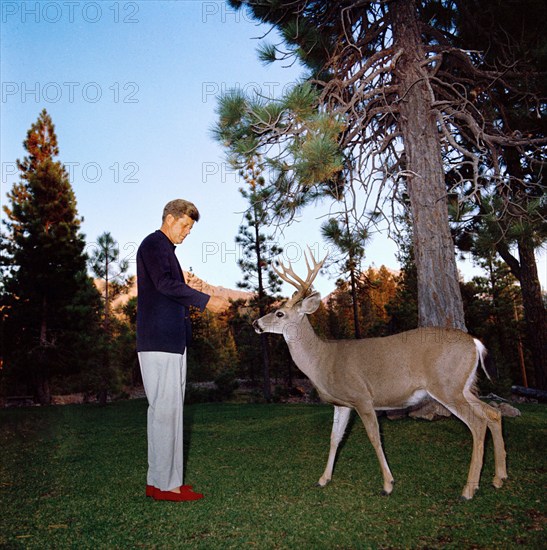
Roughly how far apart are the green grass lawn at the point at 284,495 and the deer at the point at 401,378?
0.31 metres

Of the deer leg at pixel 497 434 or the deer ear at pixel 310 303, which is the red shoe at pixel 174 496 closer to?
the deer ear at pixel 310 303

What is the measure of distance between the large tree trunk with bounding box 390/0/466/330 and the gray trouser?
12.3 feet

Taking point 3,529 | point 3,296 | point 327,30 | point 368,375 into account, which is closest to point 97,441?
point 3,529

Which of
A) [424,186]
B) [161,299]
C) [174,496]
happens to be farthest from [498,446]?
[424,186]

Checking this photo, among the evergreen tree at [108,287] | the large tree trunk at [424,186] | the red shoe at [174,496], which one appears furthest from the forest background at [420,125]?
the evergreen tree at [108,287]

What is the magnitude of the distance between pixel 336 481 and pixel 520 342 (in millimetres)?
26450

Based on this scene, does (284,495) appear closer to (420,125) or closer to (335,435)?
(335,435)

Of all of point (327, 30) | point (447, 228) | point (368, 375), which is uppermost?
point (327, 30)

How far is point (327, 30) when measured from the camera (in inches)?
321

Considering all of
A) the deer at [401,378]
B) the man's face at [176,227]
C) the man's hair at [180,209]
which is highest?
the man's hair at [180,209]

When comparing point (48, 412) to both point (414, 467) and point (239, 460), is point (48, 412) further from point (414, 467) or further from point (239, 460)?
point (414, 467)

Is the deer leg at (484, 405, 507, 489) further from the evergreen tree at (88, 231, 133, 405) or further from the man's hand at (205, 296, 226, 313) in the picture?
the evergreen tree at (88, 231, 133, 405)

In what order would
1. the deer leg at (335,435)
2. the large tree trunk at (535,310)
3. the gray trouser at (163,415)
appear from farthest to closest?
the large tree trunk at (535,310) < the deer leg at (335,435) < the gray trouser at (163,415)

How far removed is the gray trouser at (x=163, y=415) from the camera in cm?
368
